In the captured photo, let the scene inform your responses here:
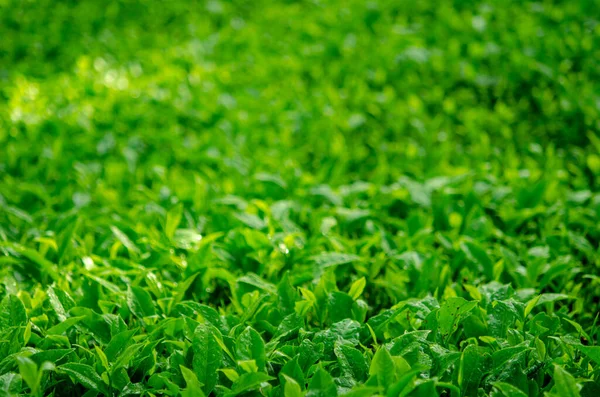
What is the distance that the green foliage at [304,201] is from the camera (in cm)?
169

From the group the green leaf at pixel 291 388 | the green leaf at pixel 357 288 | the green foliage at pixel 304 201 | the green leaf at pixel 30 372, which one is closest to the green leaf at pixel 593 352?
the green foliage at pixel 304 201

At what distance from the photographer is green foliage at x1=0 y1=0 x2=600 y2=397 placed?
1.69 meters

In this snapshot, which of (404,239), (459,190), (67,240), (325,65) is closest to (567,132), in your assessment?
(459,190)

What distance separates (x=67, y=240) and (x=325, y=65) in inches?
97.2

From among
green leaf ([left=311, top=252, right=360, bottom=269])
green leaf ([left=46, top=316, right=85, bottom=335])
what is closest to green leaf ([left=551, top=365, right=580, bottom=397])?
green leaf ([left=311, top=252, right=360, bottom=269])

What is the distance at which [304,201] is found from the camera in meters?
2.81

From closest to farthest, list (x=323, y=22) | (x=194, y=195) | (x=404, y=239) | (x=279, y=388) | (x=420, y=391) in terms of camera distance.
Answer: (x=420, y=391)
(x=279, y=388)
(x=404, y=239)
(x=194, y=195)
(x=323, y=22)

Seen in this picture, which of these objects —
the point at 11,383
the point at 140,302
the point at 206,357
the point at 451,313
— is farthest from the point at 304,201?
the point at 11,383

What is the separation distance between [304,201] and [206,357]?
1270mm

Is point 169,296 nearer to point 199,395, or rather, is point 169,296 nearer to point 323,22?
point 199,395

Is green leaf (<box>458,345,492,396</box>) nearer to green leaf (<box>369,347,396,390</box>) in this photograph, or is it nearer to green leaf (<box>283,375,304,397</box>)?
green leaf (<box>369,347,396,390</box>)

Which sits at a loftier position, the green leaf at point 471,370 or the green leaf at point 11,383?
the green leaf at point 471,370

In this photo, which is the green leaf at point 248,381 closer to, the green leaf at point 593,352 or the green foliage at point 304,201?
the green foliage at point 304,201

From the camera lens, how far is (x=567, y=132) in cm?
330
